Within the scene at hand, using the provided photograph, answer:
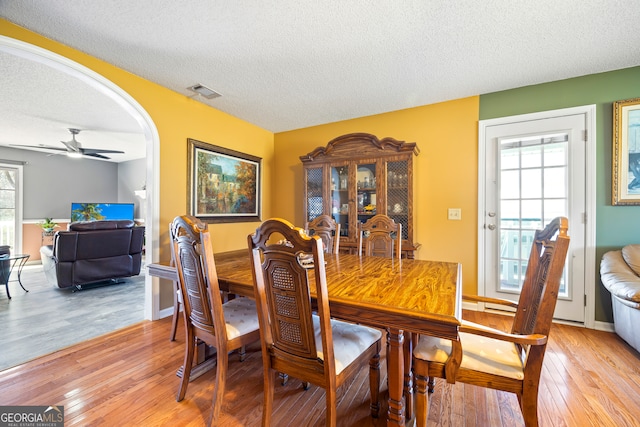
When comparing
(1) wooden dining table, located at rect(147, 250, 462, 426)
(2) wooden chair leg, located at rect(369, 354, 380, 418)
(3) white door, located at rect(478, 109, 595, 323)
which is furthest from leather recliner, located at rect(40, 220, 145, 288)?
(3) white door, located at rect(478, 109, 595, 323)

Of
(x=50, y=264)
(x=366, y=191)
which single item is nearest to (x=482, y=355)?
(x=366, y=191)

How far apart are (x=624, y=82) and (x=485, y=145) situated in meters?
1.15

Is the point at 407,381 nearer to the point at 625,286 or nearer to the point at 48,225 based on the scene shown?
Answer: the point at 625,286

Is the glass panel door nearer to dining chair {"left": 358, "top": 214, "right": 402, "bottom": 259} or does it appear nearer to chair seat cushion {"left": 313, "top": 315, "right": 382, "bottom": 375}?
dining chair {"left": 358, "top": 214, "right": 402, "bottom": 259}

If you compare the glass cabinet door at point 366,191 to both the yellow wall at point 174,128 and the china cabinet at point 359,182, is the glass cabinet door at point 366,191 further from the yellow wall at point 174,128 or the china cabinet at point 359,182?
the yellow wall at point 174,128

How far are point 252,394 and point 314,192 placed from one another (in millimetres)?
2408

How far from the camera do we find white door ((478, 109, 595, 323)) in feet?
8.32

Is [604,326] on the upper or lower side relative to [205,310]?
lower

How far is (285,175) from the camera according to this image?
13.6 ft

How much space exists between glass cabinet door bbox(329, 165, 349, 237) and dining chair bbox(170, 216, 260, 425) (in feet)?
6.54

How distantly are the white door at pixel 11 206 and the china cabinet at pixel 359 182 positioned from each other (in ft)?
21.5

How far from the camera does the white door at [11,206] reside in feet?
18.1

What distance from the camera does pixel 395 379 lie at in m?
1.14

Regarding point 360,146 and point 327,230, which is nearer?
point 327,230
